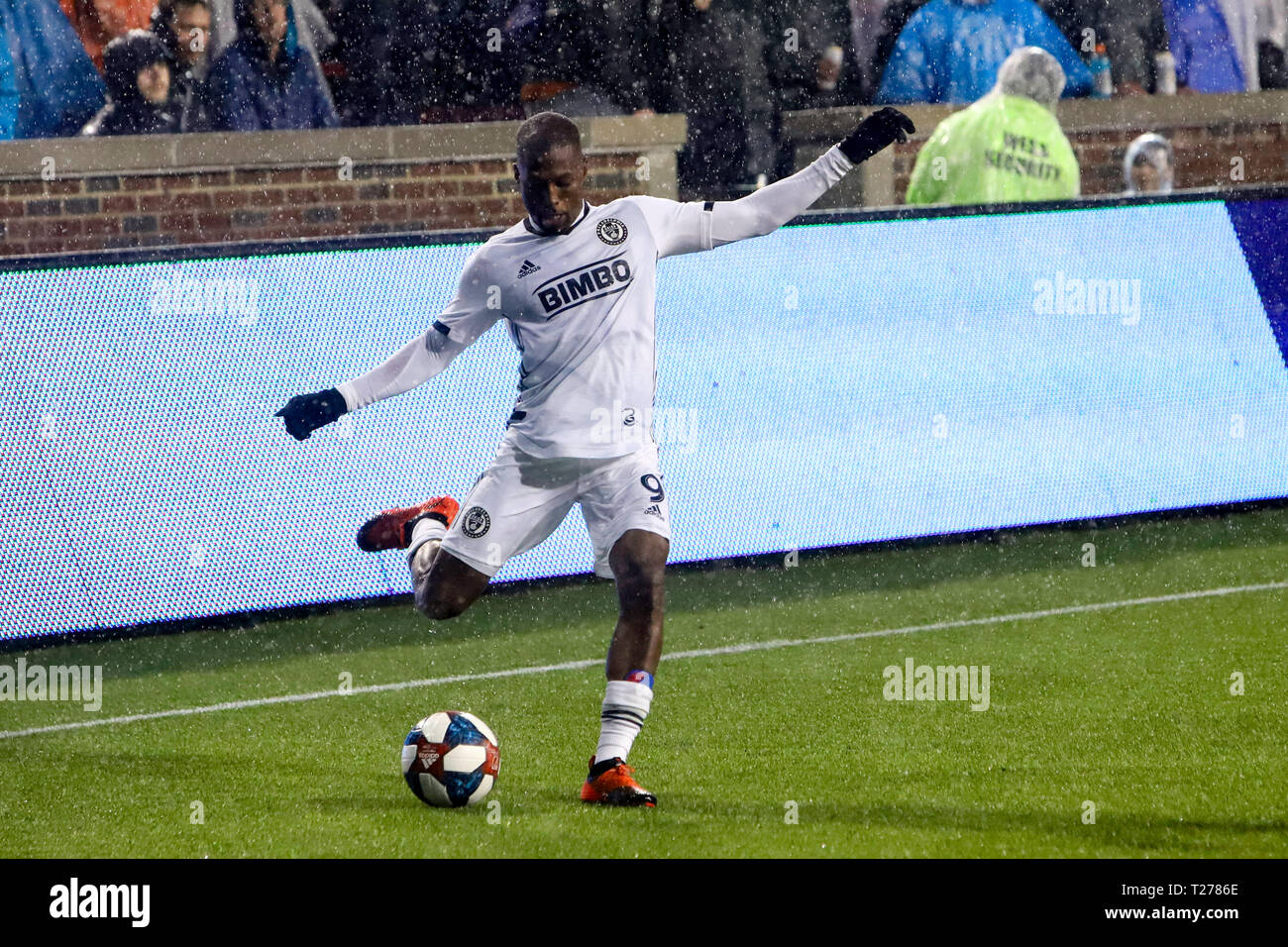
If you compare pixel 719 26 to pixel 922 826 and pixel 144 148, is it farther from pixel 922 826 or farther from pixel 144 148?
pixel 922 826

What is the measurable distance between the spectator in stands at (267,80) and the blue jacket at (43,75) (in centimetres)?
71

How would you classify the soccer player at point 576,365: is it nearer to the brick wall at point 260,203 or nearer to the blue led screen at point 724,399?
the blue led screen at point 724,399

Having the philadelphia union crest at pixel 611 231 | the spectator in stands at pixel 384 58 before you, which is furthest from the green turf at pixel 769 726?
the spectator in stands at pixel 384 58

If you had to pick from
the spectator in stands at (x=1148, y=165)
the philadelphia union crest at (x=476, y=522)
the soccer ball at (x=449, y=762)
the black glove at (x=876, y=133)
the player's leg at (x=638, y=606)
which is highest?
the spectator in stands at (x=1148, y=165)

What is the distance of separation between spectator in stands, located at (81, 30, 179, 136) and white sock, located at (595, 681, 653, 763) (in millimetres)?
6723

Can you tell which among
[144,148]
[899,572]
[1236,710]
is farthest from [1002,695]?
[144,148]

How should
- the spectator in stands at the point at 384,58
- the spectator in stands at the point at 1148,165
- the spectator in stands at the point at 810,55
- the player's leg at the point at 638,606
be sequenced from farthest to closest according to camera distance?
the spectator in stands at the point at 810,55 → the spectator in stands at the point at 1148,165 → the spectator in stands at the point at 384,58 → the player's leg at the point at 638,606

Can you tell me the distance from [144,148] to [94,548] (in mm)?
3459

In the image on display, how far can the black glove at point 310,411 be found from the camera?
6.67 metres

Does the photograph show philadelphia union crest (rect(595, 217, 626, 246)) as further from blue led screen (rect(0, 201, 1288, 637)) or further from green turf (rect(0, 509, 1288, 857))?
blue led screen (rect(0, 201, 1288, 637))

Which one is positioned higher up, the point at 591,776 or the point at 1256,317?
the point at 1256,317

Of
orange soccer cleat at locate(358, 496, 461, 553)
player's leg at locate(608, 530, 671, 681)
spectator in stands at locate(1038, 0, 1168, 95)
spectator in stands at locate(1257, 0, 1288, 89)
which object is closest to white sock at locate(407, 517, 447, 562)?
orange soccer cleat at locate(358, 496, 461, 553)
